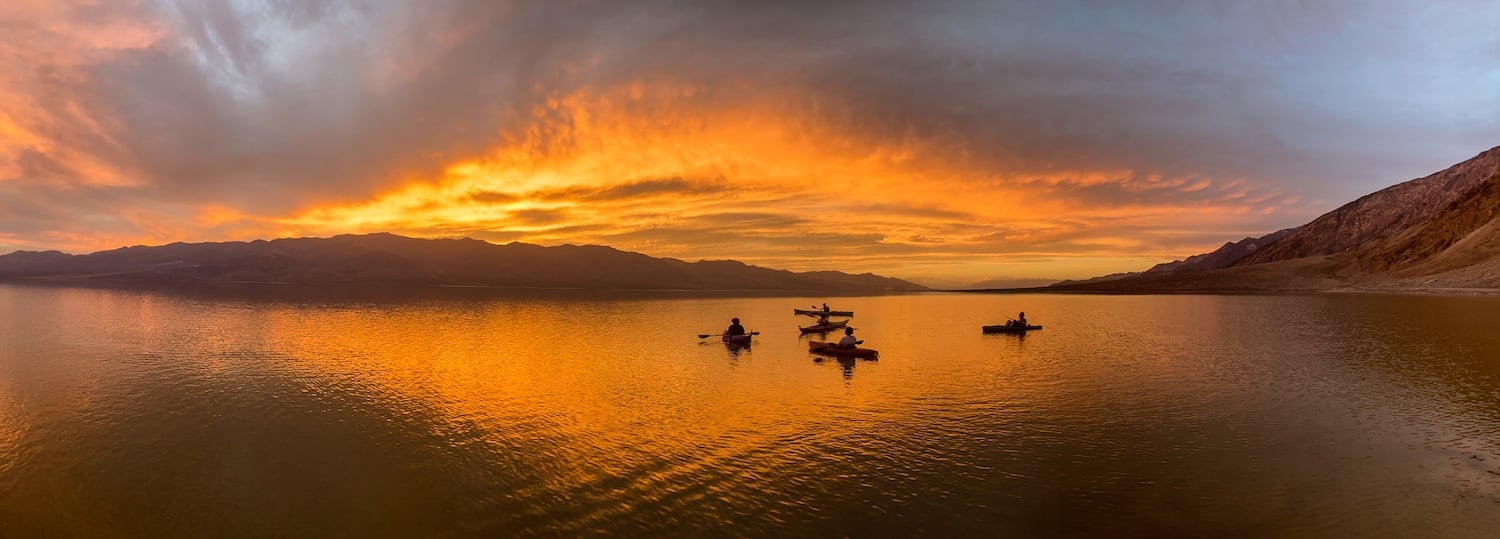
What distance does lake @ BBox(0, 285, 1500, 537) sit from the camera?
797 inches

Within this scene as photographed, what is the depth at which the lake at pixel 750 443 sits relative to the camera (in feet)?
66.4

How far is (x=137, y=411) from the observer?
3497cm

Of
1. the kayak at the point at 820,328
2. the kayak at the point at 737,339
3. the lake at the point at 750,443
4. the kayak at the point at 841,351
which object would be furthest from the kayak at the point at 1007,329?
the kayak at the point at 737,339

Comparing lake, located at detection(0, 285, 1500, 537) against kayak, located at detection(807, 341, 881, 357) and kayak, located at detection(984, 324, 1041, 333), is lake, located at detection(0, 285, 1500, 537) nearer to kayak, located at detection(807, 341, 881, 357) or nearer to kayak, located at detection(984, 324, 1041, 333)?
kayak, located at detection(807, 341, 881, 357)

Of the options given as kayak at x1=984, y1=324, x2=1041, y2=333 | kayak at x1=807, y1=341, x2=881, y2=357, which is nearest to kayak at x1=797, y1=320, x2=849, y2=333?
kayak at x1=984, y1=324, x2=1041, y2=333

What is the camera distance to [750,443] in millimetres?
28469

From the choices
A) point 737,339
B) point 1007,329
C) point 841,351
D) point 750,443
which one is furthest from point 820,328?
point 750,443

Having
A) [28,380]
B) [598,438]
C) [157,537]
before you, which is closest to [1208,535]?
[598,438]

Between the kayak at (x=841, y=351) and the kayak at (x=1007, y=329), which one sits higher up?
the kayak at (x=1007, y=329)

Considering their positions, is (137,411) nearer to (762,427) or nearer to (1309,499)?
(762,427)

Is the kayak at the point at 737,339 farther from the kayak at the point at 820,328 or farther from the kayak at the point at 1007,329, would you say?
the kayak at the point at 1007,329

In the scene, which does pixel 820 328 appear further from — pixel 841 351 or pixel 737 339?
pixel 841 351

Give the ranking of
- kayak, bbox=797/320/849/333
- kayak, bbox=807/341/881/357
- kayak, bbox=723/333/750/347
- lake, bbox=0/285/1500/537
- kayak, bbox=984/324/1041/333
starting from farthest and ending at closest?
kayak, bbox=797/320/849/333 < kayak, bbox=984/324/1041/333 < kayak, bbox=723/333/750/347 < kayak, bbox=807/341/881/357 < lake, bbox=0/285/1500/537

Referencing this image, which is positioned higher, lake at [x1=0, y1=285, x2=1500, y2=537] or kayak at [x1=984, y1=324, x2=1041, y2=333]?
kayak at [x1=984, y1=324, x2=1041, y2=333]
